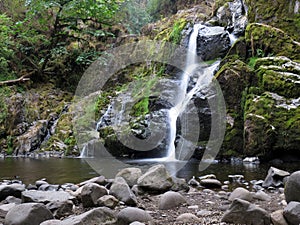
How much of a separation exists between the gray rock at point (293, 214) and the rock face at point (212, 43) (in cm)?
1014

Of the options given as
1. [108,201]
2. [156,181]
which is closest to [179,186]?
[156,181]

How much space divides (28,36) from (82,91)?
1475 cm

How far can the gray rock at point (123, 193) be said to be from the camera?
346 centimetres

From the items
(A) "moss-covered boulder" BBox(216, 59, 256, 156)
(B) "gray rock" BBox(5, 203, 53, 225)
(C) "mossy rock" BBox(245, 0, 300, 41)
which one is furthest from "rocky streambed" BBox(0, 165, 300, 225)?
(C) "mossy rock" BBox(245, 0, 300, 41)

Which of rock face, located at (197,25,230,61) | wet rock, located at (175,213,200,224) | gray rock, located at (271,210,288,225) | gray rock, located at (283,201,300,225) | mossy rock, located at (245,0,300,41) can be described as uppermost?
mossy rock, located at (245,0,300,41)

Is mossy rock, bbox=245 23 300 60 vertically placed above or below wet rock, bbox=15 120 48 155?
above

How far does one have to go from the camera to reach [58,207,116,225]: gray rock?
8.03 ft

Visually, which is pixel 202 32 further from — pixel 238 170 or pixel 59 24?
pixel 59 24

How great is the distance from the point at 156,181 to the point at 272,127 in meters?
4.93

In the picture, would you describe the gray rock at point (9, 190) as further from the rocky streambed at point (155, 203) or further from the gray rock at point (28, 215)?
the gray rock at point (28, 215)

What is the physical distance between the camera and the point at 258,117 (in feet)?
27.0

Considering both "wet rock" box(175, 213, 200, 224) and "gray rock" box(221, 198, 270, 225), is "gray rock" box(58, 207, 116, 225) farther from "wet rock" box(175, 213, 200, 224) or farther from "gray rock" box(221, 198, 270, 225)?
"gray rock" box(221, 198, 270, 225)

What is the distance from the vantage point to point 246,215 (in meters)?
2.63

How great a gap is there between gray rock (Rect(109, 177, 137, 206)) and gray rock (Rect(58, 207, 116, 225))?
714 millimetres
